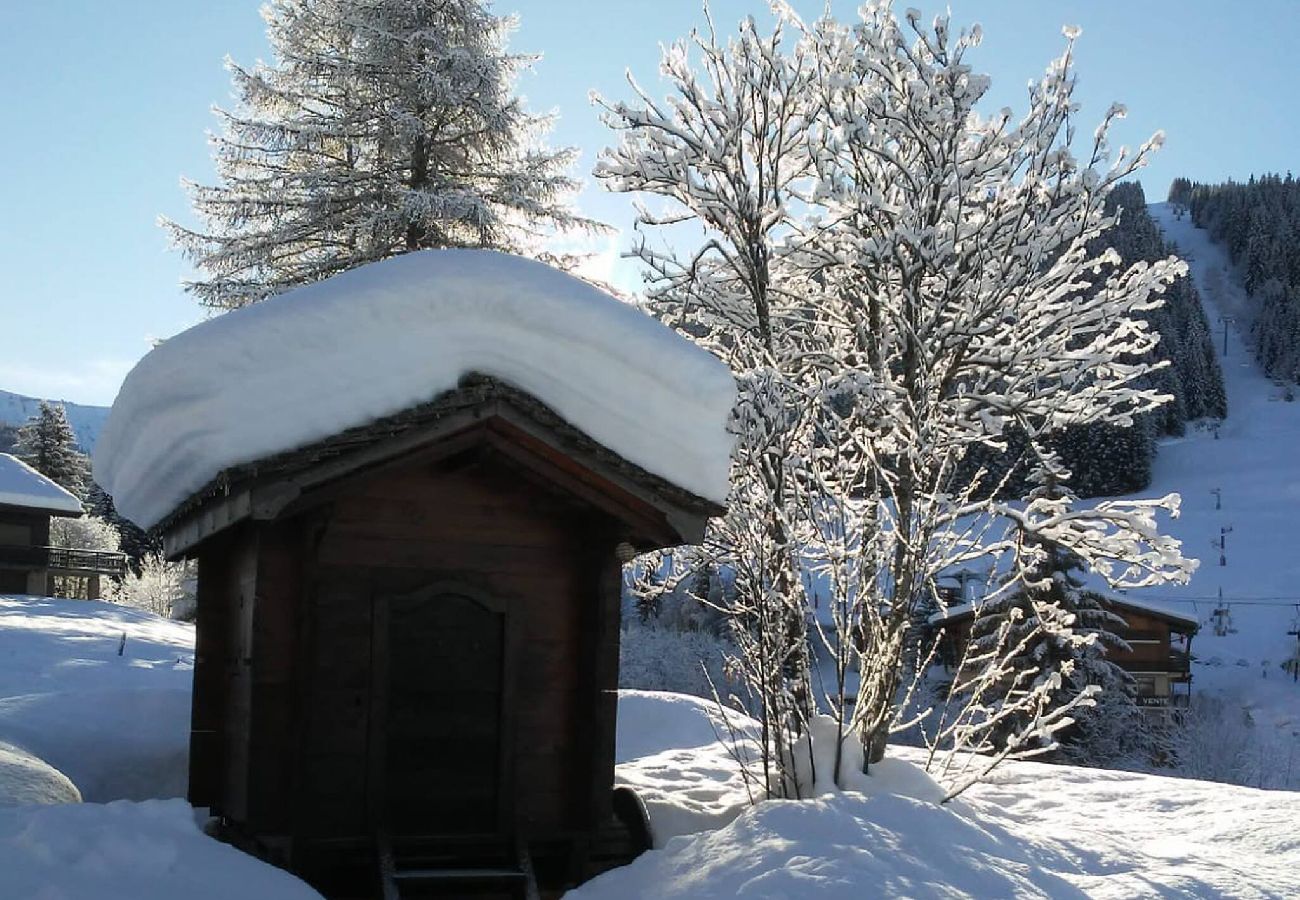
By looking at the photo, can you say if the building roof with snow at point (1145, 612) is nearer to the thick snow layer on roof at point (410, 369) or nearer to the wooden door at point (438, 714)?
the wooden door at point (438, 714)

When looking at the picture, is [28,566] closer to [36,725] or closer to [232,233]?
[232,233]

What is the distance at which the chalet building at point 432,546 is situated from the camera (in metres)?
6.23

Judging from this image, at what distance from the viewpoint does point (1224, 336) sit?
3735 inches

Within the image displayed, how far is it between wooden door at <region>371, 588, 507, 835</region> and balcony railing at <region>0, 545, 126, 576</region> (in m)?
32.3

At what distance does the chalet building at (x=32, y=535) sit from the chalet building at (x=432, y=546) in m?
29.7

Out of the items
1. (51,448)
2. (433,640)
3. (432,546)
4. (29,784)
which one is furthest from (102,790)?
(51,448)

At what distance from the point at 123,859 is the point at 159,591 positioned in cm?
3402

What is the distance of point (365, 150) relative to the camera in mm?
19969

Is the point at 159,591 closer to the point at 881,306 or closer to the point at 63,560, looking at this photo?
the point at 63,560

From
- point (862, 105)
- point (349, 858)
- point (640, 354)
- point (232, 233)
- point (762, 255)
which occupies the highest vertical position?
point (232, 233)

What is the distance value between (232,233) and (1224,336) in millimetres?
92025

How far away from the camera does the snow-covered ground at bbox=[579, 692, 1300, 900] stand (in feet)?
18.0

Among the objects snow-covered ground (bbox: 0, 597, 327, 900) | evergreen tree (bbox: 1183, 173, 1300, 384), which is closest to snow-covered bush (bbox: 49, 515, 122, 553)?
snow-covered ground (bbox: 0, 597, 327, 900)

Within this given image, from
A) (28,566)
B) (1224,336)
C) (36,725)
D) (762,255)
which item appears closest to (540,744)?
(762,255)
